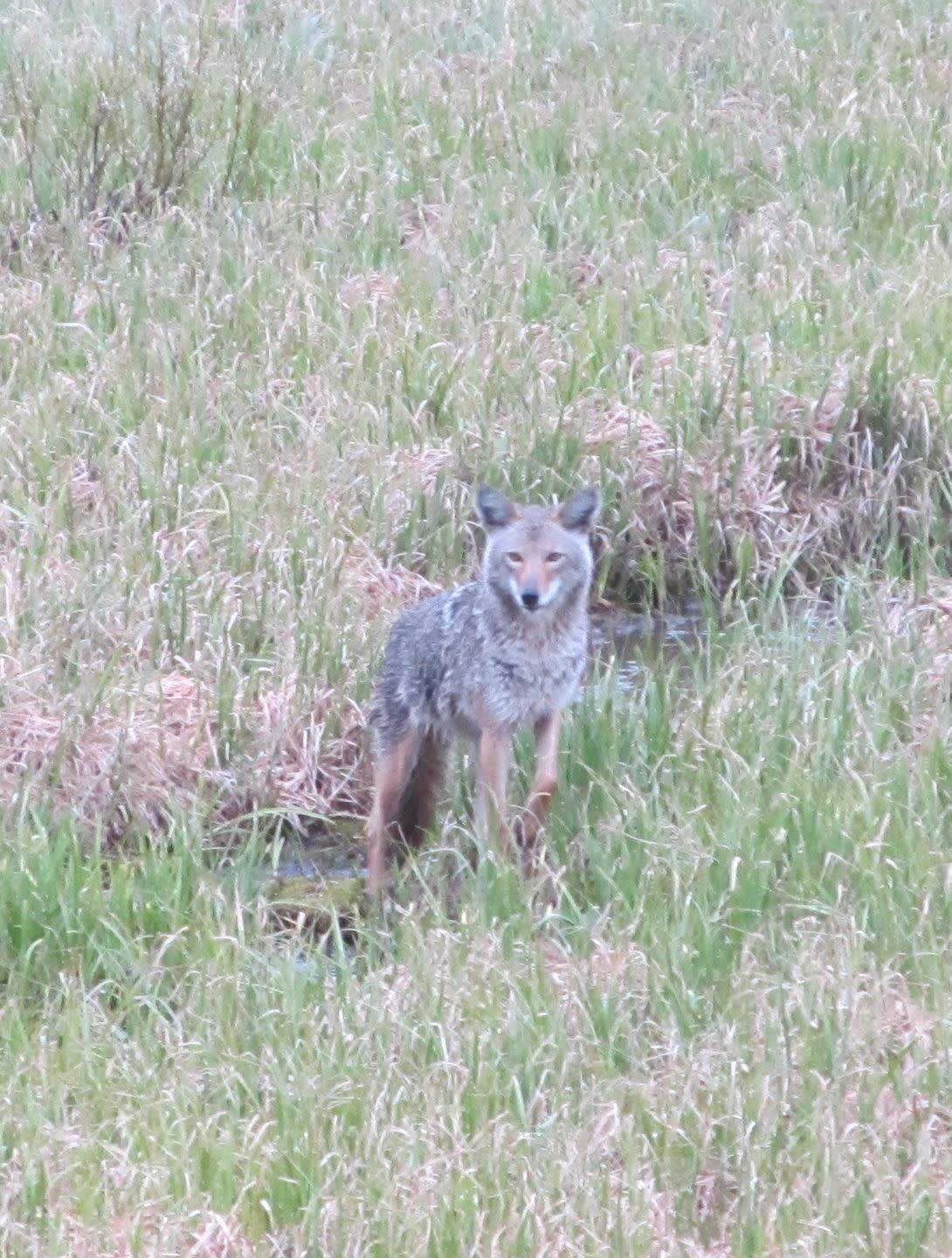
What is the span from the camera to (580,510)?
24.0 feet

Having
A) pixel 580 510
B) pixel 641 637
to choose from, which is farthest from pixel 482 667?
pixel 641 637

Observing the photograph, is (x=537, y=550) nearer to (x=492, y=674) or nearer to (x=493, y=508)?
(x=493, y=508)

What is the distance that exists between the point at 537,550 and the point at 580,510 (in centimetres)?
28

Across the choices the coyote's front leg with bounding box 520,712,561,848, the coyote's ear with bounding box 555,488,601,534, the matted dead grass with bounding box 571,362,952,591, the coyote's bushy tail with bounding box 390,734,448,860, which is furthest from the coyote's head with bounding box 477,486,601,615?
the matted dead grass with bounding box 571,362,952,591

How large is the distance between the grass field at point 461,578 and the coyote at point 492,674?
0.62 ft

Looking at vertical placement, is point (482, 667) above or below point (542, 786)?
above

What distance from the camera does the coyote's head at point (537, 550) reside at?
703 centimetres

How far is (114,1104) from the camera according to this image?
16.4 feet

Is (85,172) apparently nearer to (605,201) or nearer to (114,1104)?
(605,201)

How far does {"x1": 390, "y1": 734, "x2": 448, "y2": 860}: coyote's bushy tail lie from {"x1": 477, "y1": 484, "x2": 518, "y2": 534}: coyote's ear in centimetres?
76

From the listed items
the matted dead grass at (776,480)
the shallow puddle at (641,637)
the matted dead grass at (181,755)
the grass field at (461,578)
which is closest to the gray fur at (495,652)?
the grass field at (461,578)

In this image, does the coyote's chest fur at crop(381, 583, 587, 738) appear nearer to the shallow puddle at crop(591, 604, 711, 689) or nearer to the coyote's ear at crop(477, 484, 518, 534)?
the coyote's ear at crop(477, 484, 518, 534)

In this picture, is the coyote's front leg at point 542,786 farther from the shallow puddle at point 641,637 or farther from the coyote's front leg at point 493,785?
the shallow puddle at point 641,637

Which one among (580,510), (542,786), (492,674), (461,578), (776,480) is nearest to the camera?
(542,786)
